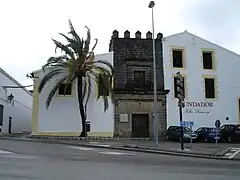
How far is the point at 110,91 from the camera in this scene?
36.2 m

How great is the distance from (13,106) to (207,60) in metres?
22.5

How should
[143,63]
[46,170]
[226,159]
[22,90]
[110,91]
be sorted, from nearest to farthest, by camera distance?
[46,170]
[226,159]
[110,91]
[143,63]
[22,90]

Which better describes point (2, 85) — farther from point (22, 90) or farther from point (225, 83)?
point (225, 83)

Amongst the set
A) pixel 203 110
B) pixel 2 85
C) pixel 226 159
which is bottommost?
pixel 226 159

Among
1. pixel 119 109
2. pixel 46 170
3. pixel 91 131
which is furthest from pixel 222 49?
pixel 46 170

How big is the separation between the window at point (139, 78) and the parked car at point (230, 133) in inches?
345

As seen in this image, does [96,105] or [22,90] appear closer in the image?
[96,105]

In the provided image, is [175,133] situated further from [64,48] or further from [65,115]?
[64,48]

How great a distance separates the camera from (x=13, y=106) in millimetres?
45625

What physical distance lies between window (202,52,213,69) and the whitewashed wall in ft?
37.6

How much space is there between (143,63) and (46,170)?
28759 mm

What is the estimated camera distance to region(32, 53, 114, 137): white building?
36438 mm

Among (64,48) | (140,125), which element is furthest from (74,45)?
(140,125)

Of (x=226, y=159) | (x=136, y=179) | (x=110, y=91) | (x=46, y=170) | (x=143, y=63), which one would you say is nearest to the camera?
(x=136, y=179)
